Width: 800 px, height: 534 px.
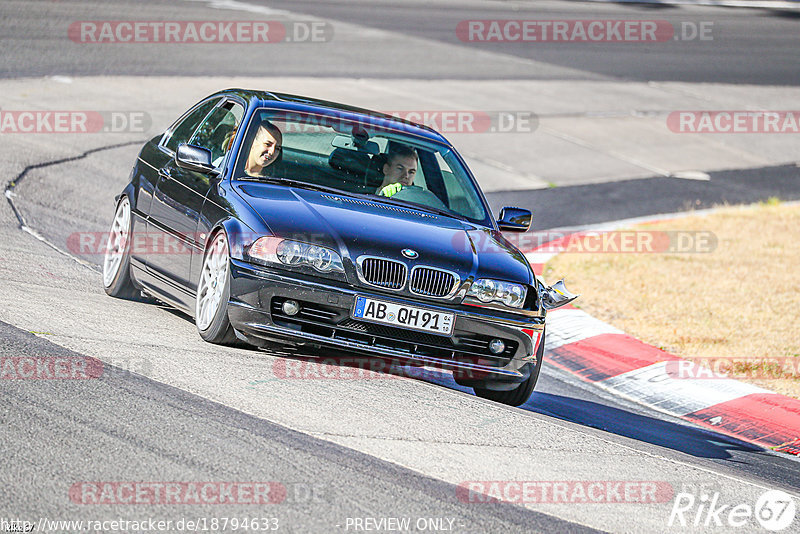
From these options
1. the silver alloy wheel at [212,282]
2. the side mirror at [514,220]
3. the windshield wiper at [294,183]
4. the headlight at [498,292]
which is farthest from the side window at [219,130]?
the headlight at [498,292]

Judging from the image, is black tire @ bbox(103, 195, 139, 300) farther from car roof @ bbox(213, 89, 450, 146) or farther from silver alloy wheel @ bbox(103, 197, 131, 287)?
car roof @ bbox(213, 89, 450, 146)

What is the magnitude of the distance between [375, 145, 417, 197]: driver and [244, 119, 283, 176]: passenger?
689 millimetres

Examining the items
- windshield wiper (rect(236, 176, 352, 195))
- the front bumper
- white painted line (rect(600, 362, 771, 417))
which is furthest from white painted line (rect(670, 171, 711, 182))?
the front bumper

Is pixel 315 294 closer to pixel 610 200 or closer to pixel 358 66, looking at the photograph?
pixel 610 200

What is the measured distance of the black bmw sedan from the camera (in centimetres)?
628

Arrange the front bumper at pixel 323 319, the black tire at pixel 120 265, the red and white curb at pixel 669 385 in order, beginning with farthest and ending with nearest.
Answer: the black tire at pixel 120 265
the red and white curb at pixel 669 385
the front bumper at pixel 323 319

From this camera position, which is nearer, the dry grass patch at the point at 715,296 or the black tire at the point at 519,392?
the black tire at the point at 519,392

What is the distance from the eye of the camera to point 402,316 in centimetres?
631

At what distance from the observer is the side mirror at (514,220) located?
775cm

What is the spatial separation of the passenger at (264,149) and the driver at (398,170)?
689 mm

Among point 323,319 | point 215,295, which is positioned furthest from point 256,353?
point 323,319

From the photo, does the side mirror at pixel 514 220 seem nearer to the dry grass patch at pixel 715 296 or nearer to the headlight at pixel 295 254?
the headlight at pixel 295 254

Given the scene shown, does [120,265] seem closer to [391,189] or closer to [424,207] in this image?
[391,189]

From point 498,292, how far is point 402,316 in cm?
60
